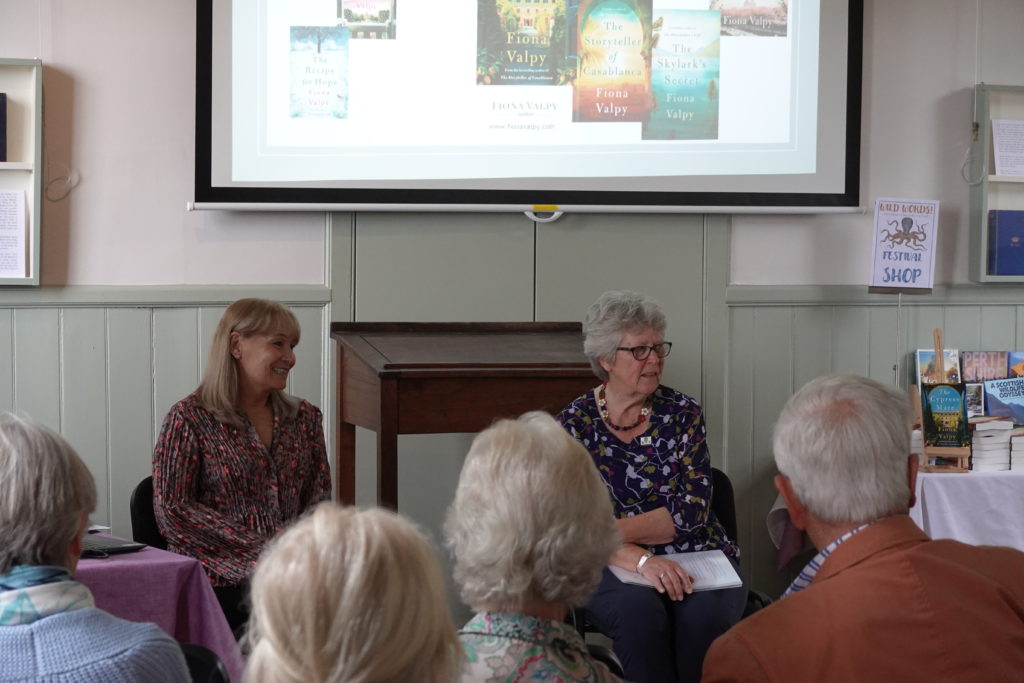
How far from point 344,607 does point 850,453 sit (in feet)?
2.89

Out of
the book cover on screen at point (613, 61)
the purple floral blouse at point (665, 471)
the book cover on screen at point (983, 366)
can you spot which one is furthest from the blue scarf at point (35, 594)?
the book cover on screen at point (983, 366)

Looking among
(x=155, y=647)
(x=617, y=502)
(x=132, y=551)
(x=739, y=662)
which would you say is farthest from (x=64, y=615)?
(x=617, y=502)

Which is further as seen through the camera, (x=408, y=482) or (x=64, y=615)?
(x=408, y=482)

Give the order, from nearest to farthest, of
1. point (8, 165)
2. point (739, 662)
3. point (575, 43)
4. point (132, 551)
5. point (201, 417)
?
point (739, 662) < point (132, 551) < point (201, 417) < point (8, 165) < point (575, 43)

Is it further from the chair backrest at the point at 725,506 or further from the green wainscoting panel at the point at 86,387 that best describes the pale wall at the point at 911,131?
the green wainscoting panel at the point at 86,387

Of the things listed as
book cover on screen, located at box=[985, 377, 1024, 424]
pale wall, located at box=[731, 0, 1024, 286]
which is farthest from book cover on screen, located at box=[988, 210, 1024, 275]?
book cover on screen, located at box=[985, 377, 1024, 424]

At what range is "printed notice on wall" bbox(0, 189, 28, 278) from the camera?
3.58 meters

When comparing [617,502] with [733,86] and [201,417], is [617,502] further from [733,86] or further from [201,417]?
[733,86]

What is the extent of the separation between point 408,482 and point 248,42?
5.29 ft

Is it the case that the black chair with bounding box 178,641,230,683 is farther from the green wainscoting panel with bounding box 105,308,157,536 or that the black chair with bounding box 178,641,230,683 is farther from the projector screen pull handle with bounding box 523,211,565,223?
the projector screen pull handle with bounding box 523,211,565,223

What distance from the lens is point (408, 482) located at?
3857 mm

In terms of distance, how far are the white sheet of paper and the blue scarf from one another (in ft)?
5.09

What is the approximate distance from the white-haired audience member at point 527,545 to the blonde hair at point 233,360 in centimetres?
154

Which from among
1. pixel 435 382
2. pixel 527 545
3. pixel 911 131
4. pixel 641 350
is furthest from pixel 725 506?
pixel 911 131
